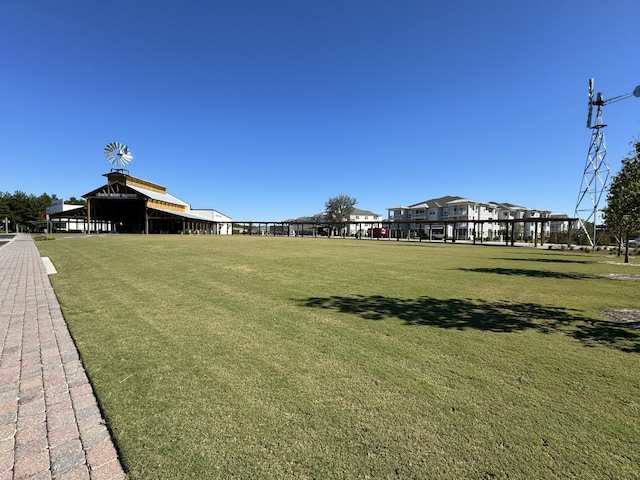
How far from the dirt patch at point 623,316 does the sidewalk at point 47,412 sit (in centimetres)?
797

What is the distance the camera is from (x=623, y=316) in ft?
20.6

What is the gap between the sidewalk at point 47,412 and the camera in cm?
222

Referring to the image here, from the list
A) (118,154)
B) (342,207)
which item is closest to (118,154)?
(118,154)

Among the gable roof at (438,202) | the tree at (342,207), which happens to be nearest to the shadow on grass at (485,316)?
the gable roof at (438,202)

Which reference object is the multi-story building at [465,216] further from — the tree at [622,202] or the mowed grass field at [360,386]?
the mowed grass field at [360,386]

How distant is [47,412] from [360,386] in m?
2.97

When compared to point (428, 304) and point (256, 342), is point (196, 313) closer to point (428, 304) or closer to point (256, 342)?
point (256, 342)

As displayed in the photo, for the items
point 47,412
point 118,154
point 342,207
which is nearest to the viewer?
point 47,412

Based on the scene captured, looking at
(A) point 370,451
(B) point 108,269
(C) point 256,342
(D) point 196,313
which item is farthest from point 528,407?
(B) point 108,269

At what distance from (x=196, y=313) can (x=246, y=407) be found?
3502 mm

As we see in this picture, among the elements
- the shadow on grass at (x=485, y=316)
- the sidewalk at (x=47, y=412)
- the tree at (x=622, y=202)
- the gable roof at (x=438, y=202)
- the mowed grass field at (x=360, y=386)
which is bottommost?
the sidewalk at (x=47, y=412)

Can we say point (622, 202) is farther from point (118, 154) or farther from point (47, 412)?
point (118, 154)

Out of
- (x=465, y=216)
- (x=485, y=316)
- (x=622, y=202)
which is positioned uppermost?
(x=465, y=216)

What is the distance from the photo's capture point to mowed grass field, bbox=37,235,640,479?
90.1 inches
